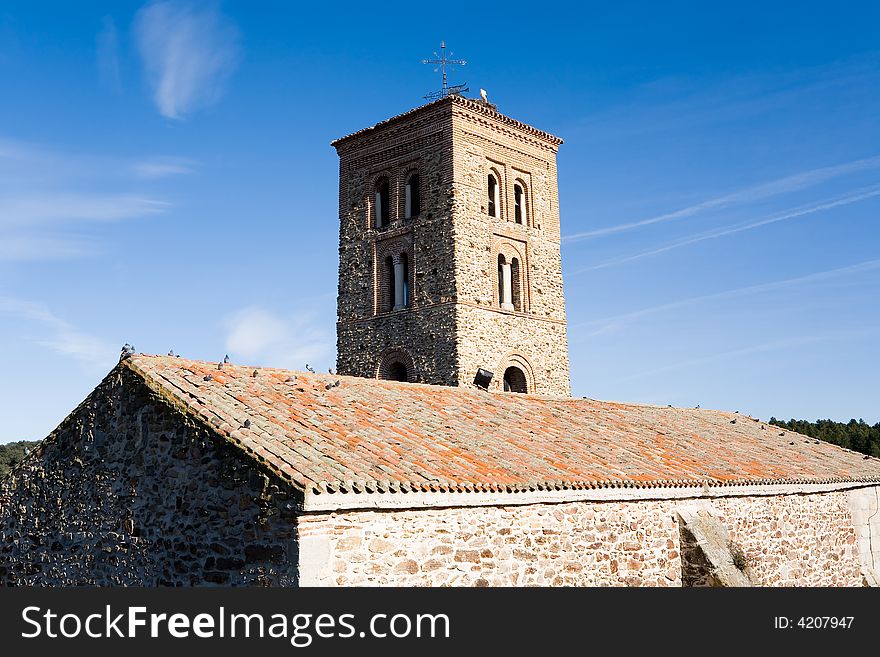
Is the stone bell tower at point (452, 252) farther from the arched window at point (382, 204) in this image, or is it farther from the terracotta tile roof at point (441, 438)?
the terracotta tile roof at point (441, 438)

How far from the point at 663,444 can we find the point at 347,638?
9281 mm

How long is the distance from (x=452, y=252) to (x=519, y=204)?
396 centimetres

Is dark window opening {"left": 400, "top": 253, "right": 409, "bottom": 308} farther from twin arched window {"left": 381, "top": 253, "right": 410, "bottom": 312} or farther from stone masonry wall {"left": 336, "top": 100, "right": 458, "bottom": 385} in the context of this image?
stone masonry wall {"left": 336, "top": 100, "right": 458, "bottom": 385}

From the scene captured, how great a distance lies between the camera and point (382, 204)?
2545 cm

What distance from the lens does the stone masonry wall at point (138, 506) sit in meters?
8.22

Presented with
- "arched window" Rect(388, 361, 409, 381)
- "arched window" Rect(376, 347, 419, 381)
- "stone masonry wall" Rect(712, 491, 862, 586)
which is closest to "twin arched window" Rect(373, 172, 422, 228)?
"arched window" Rect(376, 347, 419, 381)

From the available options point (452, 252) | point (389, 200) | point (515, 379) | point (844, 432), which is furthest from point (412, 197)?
point (844, 432)

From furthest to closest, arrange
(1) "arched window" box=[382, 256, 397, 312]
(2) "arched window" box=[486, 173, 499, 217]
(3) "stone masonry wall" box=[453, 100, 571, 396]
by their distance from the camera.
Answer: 1. (2) "arched window" box=[486, 173, 499, 217]
2. (1) "arched window" box=[382, 256, 397, 312]
3. (3) "stone masonry wall" box=[453, 100, 571, 396]

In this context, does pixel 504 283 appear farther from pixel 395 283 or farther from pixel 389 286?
pixel 389 286

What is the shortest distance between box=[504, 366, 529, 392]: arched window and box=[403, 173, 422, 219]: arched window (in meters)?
5.29

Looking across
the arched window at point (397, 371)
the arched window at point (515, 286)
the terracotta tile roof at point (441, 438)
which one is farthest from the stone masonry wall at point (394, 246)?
the terracotta tile roof at point (441, 438)

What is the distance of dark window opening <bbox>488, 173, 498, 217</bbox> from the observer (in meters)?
24.8

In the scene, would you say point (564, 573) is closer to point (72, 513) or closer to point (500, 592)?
point (500, 592)

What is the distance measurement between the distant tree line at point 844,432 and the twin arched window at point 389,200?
20156 millimetres
